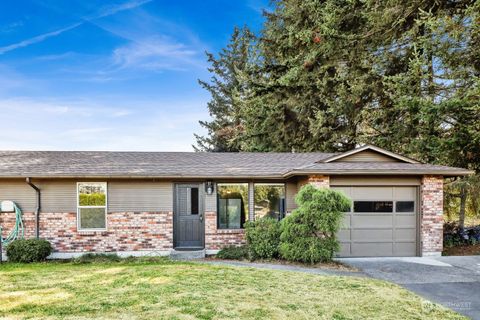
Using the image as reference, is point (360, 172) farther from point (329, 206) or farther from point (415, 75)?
point (415, 75)

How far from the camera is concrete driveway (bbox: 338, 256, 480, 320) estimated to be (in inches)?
224

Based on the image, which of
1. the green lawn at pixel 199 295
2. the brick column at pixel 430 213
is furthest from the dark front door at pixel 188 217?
the brick column at pixel 430 213

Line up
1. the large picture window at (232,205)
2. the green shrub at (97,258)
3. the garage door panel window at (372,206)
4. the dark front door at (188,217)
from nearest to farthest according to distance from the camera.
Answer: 1. the green shrub at (97,258)
2. the garage door panel window at (372,206)
3. the dark front door at (188,217)
4. the large picture window at (232,205)

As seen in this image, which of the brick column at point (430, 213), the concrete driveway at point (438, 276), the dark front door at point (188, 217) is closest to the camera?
the concrete driveway at point (438, 276)

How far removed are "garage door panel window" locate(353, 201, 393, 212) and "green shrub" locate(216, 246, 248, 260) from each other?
132 inches

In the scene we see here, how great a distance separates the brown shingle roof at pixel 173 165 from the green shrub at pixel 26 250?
1.79m

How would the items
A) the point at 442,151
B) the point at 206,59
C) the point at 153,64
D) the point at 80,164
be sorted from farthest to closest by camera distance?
Answer: the point at 206,59, the point at 153,64, the point at 442,151, the point at 80,164

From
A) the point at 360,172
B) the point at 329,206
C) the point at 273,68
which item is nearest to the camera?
the point at 329,206

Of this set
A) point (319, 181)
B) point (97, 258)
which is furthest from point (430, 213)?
point (97, 258)

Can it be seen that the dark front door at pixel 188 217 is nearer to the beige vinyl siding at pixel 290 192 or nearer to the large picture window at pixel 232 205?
the large picture window at pixel 232 205

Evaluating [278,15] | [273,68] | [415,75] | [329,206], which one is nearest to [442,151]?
[415,75]

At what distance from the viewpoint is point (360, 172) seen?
9.06m

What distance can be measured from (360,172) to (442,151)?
4541mm

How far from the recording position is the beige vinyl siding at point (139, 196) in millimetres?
9914
